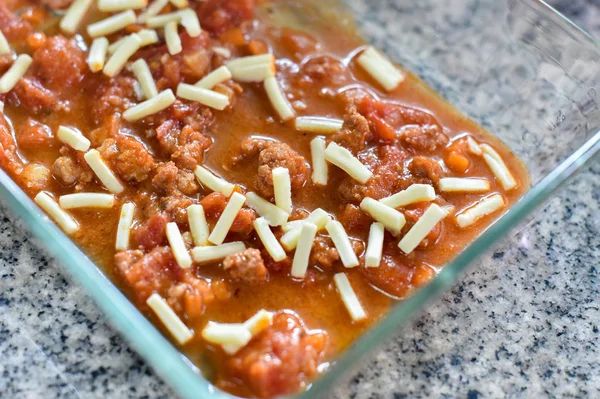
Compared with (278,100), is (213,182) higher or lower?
lower

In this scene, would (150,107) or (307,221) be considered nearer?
(307,221)

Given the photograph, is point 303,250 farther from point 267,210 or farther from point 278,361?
point 278,361

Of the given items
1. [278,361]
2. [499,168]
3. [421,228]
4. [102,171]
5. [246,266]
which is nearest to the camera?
[278,361]

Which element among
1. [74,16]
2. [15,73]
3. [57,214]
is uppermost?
[74,16]

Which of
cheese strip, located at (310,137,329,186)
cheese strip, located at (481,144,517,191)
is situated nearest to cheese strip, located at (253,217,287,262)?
cheese strip, located at (310,137,329,186)

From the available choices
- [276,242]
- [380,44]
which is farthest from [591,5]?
[276,242]

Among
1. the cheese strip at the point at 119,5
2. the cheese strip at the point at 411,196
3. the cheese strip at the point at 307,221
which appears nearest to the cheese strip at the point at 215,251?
the cheese strip at the point at 307,221

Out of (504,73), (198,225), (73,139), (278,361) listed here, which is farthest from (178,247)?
(504,73)

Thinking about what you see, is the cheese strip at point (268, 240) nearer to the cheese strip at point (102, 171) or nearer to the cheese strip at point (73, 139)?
the cheese strip at point (102, 171)
